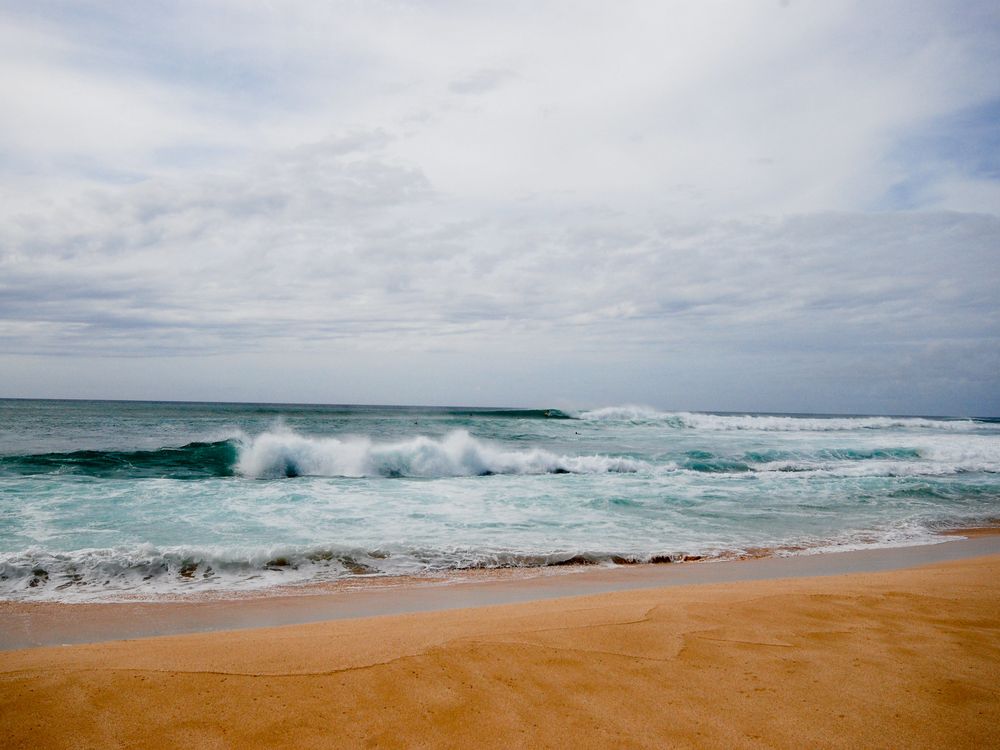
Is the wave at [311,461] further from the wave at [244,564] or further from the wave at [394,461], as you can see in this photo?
the wave at [244,564]

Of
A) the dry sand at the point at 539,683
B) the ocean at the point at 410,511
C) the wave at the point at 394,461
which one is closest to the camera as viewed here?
the dry sand at the point at 539,683

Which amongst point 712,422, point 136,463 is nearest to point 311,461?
point 136,463

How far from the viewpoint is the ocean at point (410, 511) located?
284 inches

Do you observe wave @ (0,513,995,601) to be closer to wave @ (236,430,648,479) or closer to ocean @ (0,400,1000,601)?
ocean @ (0,400,1000,601)

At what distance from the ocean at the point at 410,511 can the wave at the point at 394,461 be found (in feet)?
0.24

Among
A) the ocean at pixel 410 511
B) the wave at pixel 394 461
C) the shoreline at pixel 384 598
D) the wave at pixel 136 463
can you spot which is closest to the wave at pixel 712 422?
the ocean at pixel 410 511

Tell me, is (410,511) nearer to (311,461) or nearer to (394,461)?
(394,461)

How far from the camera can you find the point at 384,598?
6109 millimetres

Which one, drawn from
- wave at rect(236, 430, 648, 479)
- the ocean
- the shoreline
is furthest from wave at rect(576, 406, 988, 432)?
the shoreline

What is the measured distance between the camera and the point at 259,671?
11.4ft

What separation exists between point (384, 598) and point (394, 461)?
13723 millimetres

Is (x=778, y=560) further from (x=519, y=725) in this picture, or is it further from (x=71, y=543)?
(x=71, y=543)

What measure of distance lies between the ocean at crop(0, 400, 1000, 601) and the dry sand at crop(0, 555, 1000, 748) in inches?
116

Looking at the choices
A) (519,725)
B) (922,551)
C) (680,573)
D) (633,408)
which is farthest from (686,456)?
(633,408)
